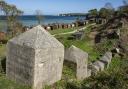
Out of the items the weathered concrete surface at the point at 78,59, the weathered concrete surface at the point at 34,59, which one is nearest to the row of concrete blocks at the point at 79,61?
the weathered concrete surface at the point at 78,59

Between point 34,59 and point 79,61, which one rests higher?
point 34,59

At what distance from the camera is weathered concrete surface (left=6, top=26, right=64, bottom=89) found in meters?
10.4

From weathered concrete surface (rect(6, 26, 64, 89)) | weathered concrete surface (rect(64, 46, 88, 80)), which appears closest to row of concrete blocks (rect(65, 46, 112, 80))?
weathered concrete surface (rect(64, 46, 88, 80))

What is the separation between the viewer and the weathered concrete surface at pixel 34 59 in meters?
10.4

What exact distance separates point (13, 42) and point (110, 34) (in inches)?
663

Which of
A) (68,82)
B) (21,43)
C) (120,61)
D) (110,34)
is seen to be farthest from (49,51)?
(110,34)

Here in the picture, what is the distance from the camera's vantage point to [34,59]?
1023 cm

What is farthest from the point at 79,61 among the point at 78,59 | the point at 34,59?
the point at 34,59

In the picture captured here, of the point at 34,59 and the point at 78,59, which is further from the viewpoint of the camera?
the point at 78,59

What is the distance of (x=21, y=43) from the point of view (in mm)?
10812

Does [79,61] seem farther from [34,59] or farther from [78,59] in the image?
[34,59]

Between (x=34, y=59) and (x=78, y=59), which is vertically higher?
(x=34, y=59)

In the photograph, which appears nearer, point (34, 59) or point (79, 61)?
point (34, 59)

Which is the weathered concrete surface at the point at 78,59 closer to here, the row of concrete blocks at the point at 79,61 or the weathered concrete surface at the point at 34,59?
the row of concrete blocks at the point at 79,61
